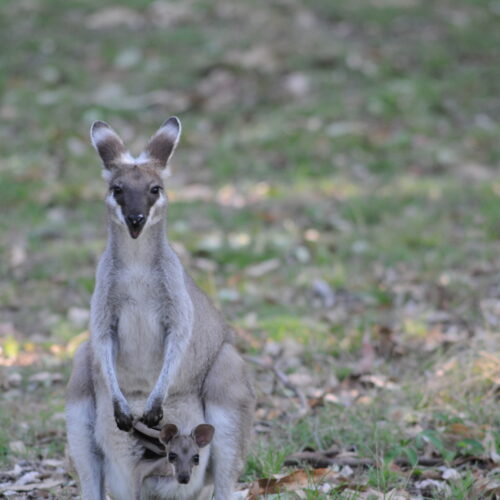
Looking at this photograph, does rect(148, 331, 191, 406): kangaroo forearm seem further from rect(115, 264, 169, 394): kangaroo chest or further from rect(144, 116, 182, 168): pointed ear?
rect(144, 116, 182, 168): pointed ear

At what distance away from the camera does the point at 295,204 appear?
7738mm

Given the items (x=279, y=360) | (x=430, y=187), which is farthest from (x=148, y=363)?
(x=430, y=187)

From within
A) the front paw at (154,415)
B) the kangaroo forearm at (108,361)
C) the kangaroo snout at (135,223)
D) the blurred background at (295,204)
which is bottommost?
the blurred background at (295,204)

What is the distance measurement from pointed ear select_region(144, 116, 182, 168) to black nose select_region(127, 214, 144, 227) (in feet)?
1.21

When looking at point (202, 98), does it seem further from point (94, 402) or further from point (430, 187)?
point (94, 402)

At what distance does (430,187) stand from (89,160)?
2773mm

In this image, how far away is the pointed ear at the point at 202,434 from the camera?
3541mm

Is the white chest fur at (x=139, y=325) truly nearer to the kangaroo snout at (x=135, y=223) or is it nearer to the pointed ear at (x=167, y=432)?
the kangaroo snout at (x=135, y=223)

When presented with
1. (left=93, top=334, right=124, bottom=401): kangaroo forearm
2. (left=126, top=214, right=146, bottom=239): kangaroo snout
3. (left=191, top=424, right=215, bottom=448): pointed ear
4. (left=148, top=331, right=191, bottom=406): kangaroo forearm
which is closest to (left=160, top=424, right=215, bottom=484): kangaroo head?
(left=191, top=424, right=215, bottom=448): pointed ear

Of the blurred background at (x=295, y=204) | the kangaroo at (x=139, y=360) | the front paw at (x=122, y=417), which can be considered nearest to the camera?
Result: the front paw at (x=122, y=417)

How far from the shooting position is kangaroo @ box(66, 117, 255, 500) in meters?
3.72

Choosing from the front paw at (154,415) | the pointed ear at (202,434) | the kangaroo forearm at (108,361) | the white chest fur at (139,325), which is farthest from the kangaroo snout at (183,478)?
the white chest fur at (139,325)

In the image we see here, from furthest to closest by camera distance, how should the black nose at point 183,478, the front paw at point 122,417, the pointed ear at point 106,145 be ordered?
the pointed ear at point 106,145 < the front paw at point 122,417 < the black nose at point 183,478

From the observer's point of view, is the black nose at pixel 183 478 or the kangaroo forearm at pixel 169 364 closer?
the black nose at pixel 183 478
